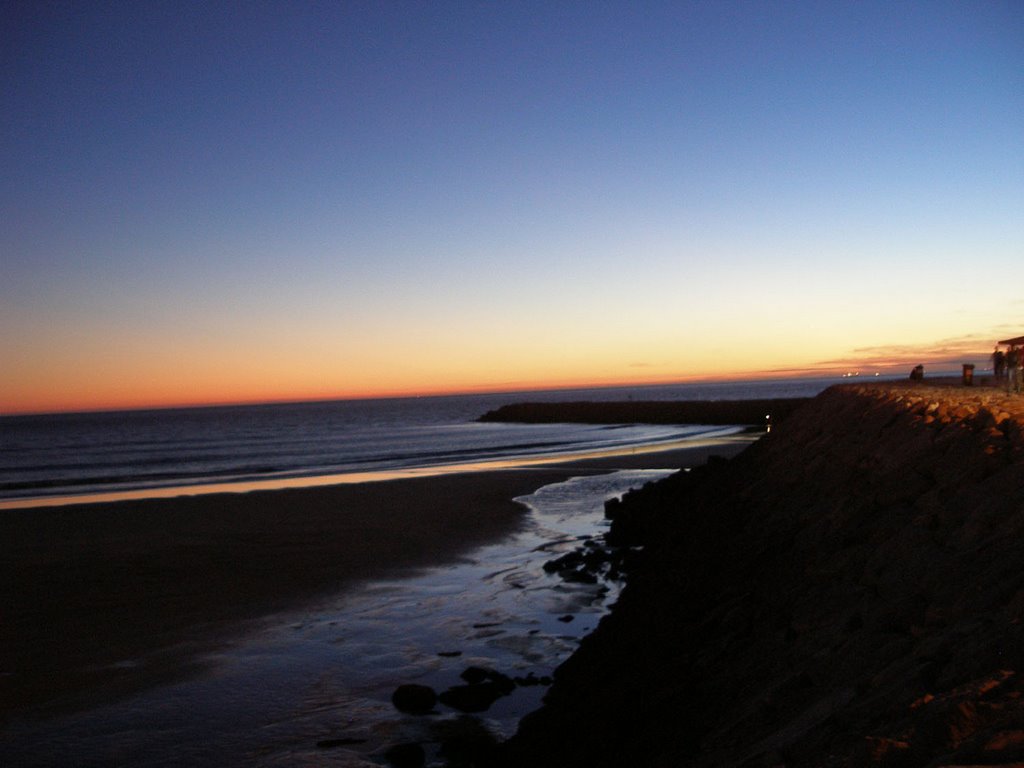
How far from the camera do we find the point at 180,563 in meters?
14.1

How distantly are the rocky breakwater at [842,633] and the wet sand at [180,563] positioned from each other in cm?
493

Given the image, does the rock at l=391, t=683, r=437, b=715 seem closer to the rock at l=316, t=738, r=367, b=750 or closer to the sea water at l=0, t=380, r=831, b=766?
the sea water at l=0, t=380, r=831, b=766

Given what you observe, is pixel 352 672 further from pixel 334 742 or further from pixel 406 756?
pixel 406 756

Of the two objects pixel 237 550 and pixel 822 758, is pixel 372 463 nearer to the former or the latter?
pixel 237 550

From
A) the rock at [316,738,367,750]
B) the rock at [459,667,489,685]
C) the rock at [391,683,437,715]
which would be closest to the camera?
the rock at [316,738,367,750]

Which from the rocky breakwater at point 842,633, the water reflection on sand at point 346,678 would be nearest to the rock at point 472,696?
the water reflection on sand at point 346,678

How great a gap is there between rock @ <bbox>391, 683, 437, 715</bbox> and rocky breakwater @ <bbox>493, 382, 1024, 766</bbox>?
44.4 inches

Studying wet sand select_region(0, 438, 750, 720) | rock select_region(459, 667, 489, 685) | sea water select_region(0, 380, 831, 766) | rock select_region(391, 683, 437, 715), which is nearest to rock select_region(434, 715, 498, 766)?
sea water select_region(0, 380, 831, 766)

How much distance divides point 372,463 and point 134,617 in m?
23.9

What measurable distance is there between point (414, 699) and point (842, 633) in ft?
13.4

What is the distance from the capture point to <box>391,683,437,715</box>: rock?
736 cm

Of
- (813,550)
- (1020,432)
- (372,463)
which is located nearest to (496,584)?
(813,550)

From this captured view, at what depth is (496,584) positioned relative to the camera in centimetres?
1220

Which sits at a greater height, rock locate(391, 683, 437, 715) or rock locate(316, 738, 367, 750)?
rock locate(391, 683, 437, 715)
